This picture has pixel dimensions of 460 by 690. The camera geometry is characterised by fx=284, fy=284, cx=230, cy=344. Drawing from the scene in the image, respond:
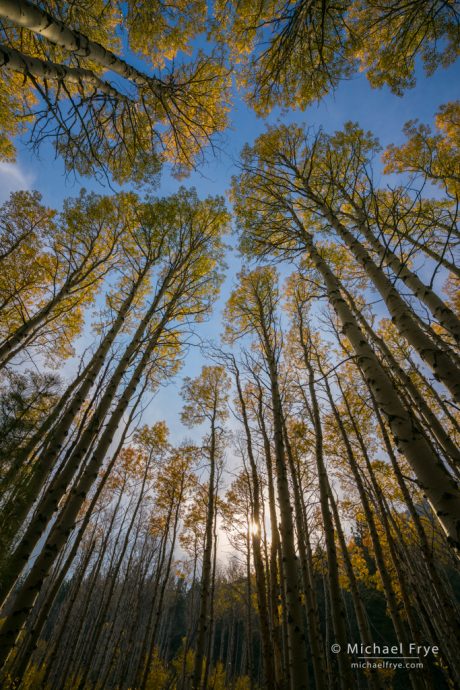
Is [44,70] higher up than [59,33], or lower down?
lower down

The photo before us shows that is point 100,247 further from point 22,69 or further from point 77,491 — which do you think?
point 77,491

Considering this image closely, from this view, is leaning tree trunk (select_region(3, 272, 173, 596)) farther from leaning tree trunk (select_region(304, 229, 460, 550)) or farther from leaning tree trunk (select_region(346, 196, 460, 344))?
leaning tree trunk (select_region(346, 196, 460, 344))

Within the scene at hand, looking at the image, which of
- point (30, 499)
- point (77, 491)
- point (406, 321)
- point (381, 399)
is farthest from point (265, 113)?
point (30, 499)

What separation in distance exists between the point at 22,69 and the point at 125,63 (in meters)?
1.31

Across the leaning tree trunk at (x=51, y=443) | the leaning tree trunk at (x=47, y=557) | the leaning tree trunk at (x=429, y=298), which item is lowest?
the leaning tree trunk at (x=47, y=557)

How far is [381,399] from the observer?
265 centimetres

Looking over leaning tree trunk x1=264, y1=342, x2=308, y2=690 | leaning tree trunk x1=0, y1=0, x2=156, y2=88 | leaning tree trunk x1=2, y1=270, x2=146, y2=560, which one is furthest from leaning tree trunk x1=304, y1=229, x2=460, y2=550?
leaning tree trunk x1=0, y1=0, x2=156, y2=88

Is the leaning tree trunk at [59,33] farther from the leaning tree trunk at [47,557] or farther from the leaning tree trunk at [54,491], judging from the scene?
the leaning tree trunk at [47,557]

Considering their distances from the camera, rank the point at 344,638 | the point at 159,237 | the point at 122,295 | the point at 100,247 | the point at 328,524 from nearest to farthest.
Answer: the point at 344,638 < the point at 328,524 < the point at 159,237 < the point at 122,295 < the point at 100,247

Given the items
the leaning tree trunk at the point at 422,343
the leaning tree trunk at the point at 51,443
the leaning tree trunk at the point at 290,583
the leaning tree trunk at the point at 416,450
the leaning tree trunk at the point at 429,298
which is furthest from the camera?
the leaning tree trunk at the point at 429,298

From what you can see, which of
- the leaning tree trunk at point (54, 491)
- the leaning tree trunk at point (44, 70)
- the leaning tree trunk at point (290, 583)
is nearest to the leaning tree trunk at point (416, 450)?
the leaning tree trunk at point (290, 583)

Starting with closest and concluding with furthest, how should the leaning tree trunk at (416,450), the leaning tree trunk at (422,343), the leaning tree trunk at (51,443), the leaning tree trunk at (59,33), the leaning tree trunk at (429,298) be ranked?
1. the leaning tree trunk at (416,450)
2. the leaning tree trunk at (59,33)
3. the leaning tree trunk at (422,343)
4. the leaning tree trunk at (51,443)
5. the leaning tree trunk at (429,298)

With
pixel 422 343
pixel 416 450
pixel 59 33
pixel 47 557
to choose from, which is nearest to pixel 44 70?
pixel 59 33

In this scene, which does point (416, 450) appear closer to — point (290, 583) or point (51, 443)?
point (290, 583)
